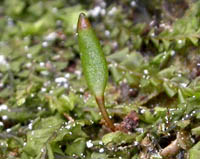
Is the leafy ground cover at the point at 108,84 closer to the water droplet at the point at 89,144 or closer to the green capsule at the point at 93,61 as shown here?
the water droplet at the point at 89,144

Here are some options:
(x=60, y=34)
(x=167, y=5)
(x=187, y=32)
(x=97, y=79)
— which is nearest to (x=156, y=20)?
(x=167, y=5)

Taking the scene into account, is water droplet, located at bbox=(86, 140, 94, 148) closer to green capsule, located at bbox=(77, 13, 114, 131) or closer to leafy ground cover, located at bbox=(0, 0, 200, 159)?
leafy ground cover, located at bbox=(0, 0, 200, 159)

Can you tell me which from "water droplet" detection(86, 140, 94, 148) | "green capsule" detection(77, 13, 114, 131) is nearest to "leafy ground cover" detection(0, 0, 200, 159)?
"water droplet" detection(86, 140, 94, 148)

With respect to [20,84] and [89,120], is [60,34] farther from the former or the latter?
[89,120]

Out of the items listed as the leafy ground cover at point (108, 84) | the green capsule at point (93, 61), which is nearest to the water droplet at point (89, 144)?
the leafy ground cover at point (108, 84)

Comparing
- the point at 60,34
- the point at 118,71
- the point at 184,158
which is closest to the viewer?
the point at 184,158

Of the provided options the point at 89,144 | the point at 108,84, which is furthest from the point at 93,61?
the point at 108,84

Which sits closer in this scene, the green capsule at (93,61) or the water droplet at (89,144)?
the green capsule at (93,61)

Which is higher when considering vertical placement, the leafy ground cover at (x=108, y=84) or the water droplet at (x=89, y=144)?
the leafy ground cover at (x=108, y=84)
